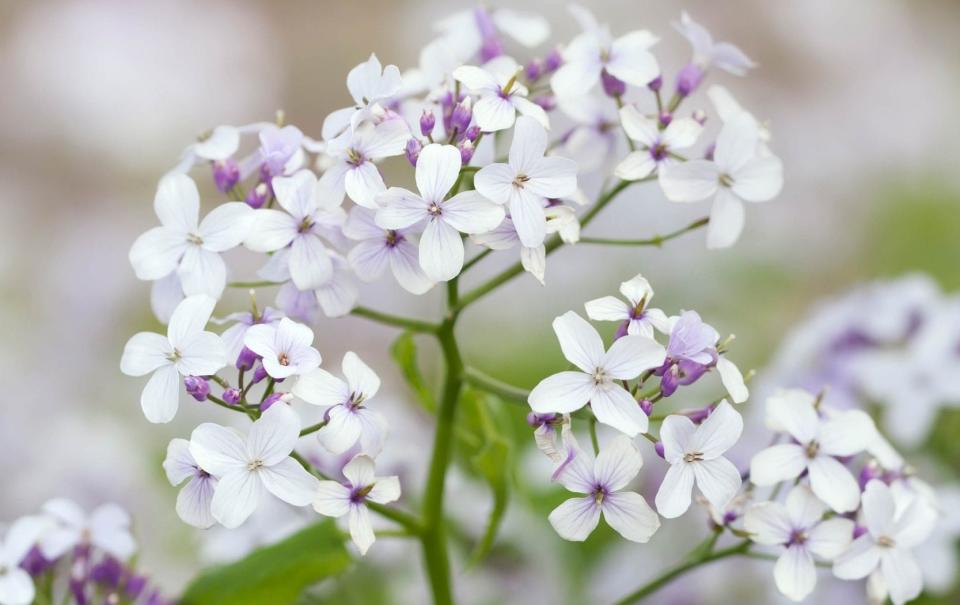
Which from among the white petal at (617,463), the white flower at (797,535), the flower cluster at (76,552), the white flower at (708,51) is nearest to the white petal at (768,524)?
the white flower at (797,535)

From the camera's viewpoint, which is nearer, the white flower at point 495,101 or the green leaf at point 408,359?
the white flower at point 495,101

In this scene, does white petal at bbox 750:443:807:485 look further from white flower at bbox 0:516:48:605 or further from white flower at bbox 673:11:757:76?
white flower at bbox 0:516:48:605

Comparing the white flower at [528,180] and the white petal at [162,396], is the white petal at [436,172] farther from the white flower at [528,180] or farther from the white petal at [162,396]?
the white petal at [162,396]

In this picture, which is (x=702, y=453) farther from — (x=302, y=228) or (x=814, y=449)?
(x=302, y=228)

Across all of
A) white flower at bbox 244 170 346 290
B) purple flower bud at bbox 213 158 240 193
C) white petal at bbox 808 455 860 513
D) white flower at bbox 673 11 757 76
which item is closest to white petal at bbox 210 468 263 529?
white flower at bbox 244 170 346 290

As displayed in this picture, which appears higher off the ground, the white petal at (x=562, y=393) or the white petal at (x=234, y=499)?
the white petal at (x=562, y=393)

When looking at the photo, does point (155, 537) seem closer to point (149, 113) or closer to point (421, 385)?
point (421, 385)

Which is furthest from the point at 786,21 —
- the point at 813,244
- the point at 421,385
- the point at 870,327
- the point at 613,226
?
the point at 421,385
